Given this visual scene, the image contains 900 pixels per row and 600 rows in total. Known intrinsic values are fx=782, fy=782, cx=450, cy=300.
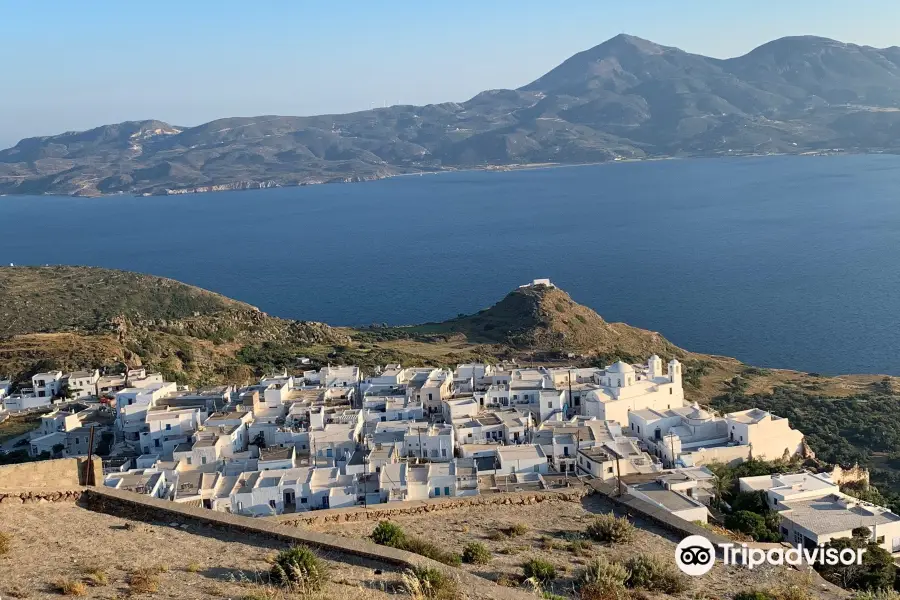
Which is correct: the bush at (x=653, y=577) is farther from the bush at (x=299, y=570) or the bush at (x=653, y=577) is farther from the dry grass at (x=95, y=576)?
the dry grass at (x=95, y=576)

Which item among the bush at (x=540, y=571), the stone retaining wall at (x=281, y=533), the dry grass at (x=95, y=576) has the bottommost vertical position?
the bush at (x=540, y=571)

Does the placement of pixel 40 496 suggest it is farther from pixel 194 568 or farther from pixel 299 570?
pixel 299 570

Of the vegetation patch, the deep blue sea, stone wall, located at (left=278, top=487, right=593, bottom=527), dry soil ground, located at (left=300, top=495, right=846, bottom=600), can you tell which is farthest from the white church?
the deep blue sea

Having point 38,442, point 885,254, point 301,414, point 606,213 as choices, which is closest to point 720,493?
point 301,414

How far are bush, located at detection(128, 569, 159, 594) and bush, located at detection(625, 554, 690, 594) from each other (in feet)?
14.6

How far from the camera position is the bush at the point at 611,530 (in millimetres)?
9328

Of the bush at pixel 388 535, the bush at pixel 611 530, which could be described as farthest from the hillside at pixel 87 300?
the bush at pixel 611 530

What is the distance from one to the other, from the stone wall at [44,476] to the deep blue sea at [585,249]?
4122 cm

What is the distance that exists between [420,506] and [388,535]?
1898 mm

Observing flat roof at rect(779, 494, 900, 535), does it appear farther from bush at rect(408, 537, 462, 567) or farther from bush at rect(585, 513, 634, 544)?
bush at rect(408, 537, 462, 567)

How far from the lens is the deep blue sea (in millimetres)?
54031

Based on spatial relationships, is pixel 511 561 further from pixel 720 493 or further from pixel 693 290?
pixel 693 290

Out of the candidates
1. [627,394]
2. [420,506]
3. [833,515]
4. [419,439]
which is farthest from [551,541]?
[627,394]

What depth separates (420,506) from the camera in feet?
35.9
